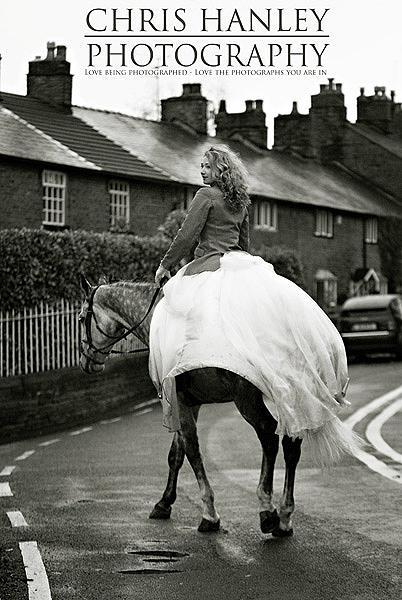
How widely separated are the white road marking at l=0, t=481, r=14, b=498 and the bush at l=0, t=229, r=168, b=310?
1003 centimetres

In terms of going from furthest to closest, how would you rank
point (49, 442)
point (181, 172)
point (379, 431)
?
point (181, 172), point (49, 442), point (379, 431)

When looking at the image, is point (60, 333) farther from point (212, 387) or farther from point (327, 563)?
point (327, 563)

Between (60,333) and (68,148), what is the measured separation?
15673 millimetres

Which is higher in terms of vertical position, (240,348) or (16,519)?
(240,348)

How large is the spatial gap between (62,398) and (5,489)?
922cm

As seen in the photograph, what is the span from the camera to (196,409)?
948 cm

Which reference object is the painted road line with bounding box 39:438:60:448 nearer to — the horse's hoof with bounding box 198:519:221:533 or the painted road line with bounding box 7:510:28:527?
the painted road line with bounding box 7:510:28:527

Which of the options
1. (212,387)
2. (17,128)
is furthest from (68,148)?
(212,387)

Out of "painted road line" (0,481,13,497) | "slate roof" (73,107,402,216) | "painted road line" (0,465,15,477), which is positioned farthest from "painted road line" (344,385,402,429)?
"slate roof" (73,107,402,216)

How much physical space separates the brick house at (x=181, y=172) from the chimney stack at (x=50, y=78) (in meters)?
0.03

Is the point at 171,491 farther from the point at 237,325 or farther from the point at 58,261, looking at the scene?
the point at 58,261

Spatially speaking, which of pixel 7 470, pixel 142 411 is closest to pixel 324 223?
pixel 142 411

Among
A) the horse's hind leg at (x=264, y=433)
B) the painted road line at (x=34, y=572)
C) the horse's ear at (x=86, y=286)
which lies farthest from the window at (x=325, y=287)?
the painted road line at (x=34, y=572)

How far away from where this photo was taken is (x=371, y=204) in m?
56.9
